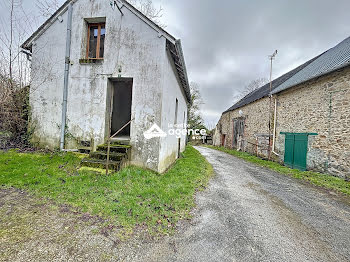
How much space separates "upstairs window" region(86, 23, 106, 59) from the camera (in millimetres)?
5684

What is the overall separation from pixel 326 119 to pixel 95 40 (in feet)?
34.6

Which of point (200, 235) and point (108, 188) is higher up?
point (108, 188)

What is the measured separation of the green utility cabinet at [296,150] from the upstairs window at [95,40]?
1041cm

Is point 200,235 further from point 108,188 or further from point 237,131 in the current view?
point 237,131

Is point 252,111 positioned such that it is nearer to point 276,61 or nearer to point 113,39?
point 276,61

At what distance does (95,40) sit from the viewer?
227 inches

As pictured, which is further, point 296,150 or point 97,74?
point 296,150

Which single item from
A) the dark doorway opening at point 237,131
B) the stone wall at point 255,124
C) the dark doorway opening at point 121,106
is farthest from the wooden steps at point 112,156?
the dark doorway opening at point 237,131

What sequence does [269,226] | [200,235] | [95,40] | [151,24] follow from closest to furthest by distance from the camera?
[200,235], [269,226], [151,24], [95,40]

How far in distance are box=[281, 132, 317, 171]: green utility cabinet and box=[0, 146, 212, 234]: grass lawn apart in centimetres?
652

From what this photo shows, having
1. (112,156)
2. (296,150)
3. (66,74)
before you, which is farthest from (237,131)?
(66,74)

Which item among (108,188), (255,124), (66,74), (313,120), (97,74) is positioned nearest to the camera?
(108,188)

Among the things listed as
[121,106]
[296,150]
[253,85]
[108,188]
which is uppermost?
[253,85]

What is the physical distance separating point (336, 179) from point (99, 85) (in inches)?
390
